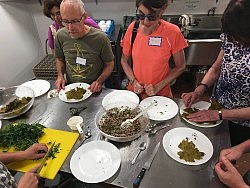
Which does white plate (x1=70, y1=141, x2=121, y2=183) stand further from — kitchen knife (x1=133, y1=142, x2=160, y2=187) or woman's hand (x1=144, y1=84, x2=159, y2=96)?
woman's hand (x1=144, y1=84, x2=159, y2=96)

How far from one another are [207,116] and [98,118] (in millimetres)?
764

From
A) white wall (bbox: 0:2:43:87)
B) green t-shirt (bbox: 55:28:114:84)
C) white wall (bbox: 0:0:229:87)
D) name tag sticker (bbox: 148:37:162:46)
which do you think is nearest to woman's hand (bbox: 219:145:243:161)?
name tag sticker (bbox: 148:37:162:46)

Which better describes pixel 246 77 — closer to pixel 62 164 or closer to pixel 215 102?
pixel 215 102

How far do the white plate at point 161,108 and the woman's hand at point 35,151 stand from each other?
763mm

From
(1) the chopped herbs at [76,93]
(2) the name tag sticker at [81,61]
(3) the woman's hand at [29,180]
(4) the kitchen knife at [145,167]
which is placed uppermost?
(2) the name tag sticker at [81,61]

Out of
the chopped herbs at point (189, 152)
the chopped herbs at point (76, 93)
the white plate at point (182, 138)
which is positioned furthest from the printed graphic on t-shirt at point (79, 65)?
the chopped herbs at point (189, 152)

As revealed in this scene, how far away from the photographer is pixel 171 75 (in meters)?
1.94

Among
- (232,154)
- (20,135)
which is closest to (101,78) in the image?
(20,135)

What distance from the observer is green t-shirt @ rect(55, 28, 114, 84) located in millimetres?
2098

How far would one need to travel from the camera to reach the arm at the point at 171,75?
72.8 inches

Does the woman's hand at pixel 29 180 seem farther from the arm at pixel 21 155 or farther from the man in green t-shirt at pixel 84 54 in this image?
the man in green t-shirt at pixel 84 54

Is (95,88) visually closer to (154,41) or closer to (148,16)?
(154,41)

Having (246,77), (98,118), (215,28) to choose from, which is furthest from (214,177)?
(215,28)

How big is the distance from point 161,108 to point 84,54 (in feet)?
3.06
